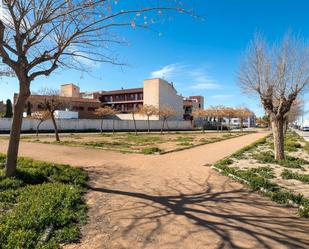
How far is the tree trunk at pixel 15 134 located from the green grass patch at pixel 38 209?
0.81ft

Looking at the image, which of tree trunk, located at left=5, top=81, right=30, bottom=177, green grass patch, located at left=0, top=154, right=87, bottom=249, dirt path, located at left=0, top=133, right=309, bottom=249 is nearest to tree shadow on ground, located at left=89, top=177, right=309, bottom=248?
dirt path, located at left=0, top=133, right=309, bottom=249

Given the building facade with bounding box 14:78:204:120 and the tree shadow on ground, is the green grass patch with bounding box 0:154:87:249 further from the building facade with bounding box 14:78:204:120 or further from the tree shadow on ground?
the building facade with bounding box 14:78:204:120

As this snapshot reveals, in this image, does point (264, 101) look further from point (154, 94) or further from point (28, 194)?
point (154, 94)

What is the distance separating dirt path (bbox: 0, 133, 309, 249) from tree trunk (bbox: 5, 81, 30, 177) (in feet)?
7.53

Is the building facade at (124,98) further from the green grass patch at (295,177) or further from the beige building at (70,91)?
the green grass patch at (295,177)

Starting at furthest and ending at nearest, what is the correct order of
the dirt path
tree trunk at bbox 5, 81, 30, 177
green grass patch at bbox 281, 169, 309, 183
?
green grass patch at bbox 281, 169, 309, 183
tree trunk at bbox 5, 81, 30, 177
the dirt path

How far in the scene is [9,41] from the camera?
8516 millimetres


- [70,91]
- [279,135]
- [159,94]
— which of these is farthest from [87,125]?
[279,135]

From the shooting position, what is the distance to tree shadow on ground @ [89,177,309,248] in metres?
4.36

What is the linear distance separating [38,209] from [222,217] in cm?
350

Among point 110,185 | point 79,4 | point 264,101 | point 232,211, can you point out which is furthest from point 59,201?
point 264,101

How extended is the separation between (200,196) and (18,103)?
5.74 meters

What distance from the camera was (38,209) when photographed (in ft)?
16.5

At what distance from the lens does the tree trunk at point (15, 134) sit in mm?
7652
